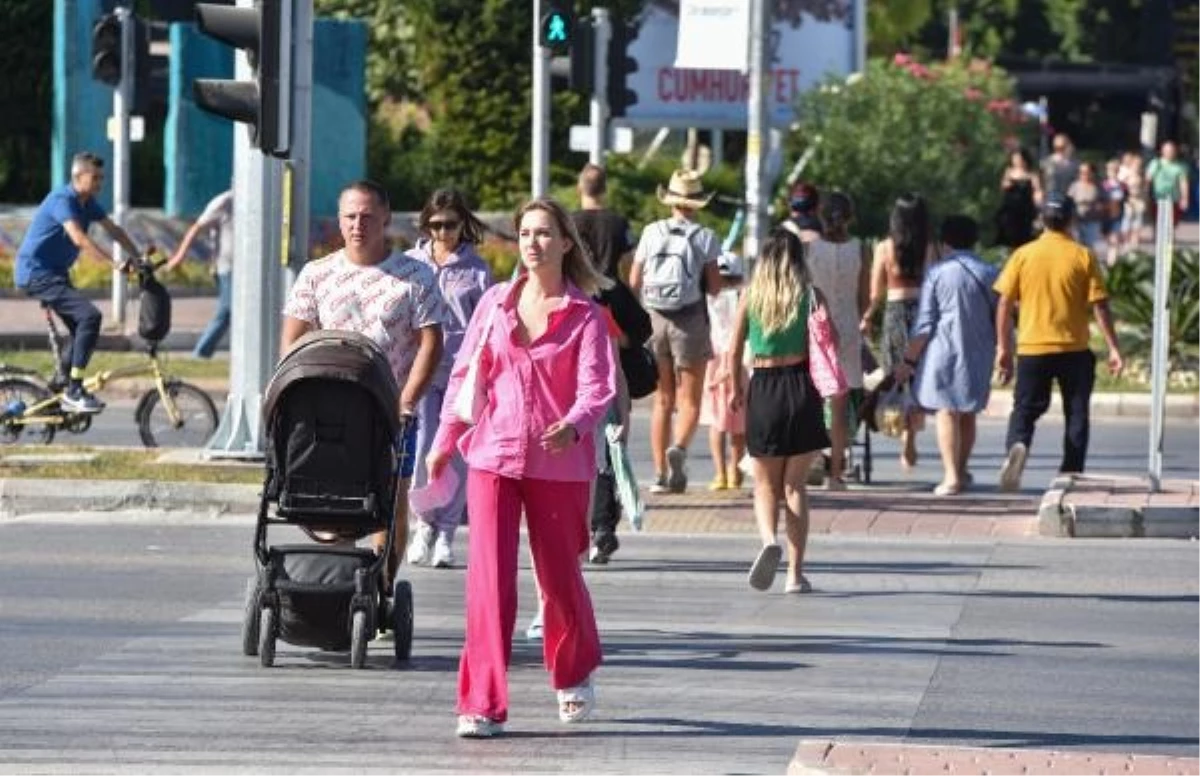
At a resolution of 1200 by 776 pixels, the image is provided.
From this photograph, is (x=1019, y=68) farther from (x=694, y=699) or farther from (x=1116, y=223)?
(x=694, y=699)

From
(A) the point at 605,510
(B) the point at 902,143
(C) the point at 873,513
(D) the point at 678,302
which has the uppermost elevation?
(B) the point at 902,143

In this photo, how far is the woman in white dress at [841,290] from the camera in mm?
18594

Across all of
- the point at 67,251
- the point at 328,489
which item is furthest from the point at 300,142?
the point at 328,489

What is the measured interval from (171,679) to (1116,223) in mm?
39498

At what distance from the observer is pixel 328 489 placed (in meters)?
11.9

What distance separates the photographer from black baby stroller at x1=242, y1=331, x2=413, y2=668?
11.7 m

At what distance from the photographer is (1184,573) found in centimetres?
1548

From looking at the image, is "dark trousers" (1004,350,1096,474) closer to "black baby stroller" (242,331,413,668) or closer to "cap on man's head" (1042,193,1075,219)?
"cap on man's head" (1042,193,1075,219)

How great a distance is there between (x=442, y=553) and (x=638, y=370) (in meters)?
1.27

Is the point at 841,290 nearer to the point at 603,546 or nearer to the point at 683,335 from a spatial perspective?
the point at 683,335

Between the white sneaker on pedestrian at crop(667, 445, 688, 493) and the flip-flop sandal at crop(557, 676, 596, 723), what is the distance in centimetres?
766

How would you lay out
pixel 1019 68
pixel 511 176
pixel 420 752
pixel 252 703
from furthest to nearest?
pixel 1019 68 → pixel 511 176 → pixel 252 703 → pixel 420 752

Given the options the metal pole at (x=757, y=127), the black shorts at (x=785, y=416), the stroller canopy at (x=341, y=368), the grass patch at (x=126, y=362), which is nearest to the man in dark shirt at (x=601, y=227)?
the black shorts at (x=785, y=416)

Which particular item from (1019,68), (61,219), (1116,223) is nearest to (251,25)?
(61,219)
